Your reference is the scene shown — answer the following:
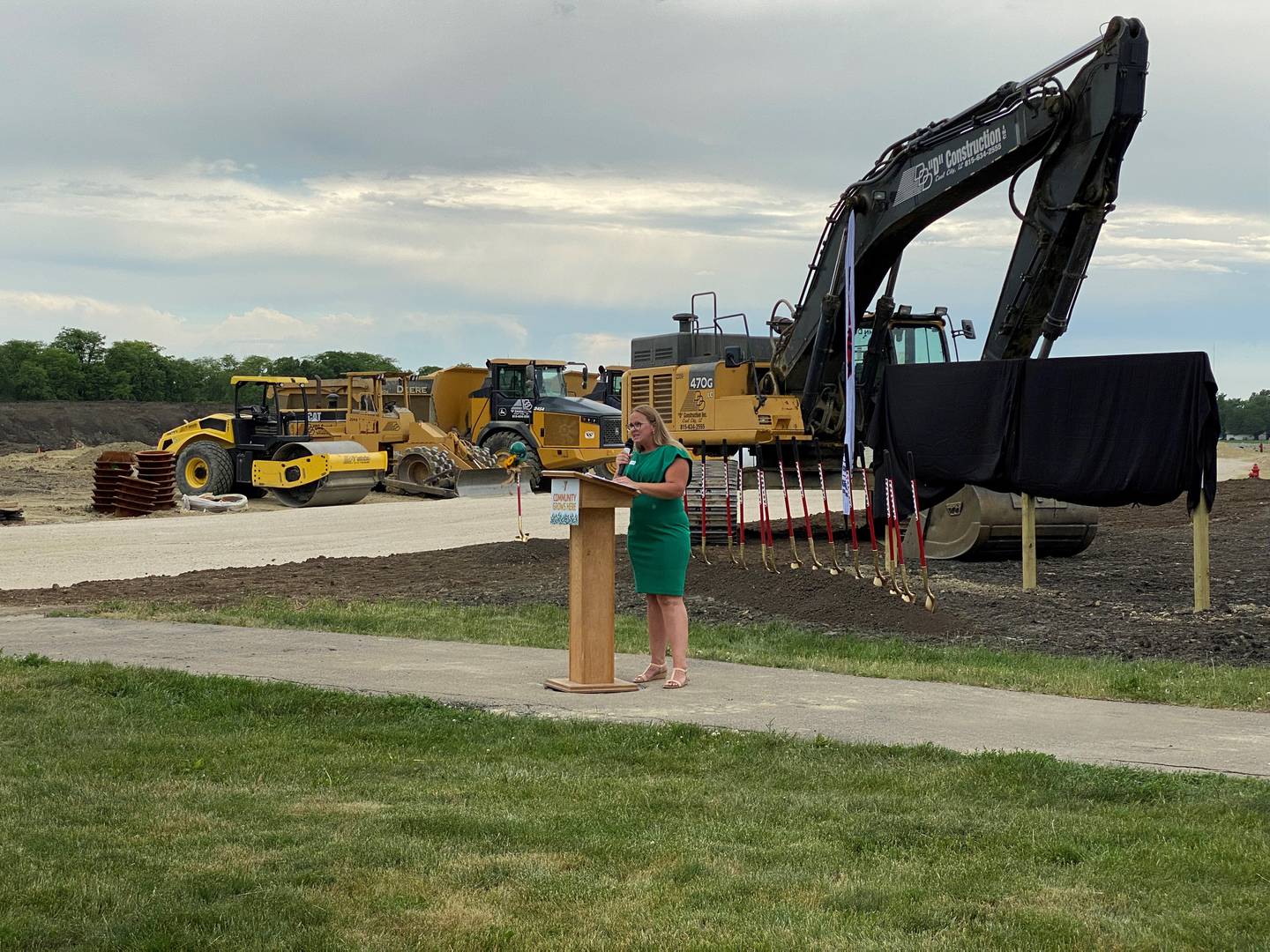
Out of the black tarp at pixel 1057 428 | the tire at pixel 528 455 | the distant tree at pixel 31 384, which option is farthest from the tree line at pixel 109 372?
the black tarp at pixel 1057 428

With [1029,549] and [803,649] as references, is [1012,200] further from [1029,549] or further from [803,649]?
[803,649]

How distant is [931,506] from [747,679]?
786cm

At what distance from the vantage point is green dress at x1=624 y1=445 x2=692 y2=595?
32.0 feet

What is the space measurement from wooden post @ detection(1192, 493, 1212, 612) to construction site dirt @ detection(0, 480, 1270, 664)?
0.18 m

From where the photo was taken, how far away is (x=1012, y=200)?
18.1m

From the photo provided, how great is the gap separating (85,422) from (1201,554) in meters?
77.6

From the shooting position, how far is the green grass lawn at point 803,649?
9898 millimetres

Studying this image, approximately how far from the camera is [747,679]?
10219 mm

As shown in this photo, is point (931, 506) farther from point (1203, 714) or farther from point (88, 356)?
point (88, 356)

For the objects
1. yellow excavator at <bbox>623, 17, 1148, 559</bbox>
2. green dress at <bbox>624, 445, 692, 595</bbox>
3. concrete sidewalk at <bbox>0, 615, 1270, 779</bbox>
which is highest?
yellow excavator at <bbox>623, 17, 1148, 559</bbox>

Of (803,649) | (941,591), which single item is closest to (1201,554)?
(941,591)

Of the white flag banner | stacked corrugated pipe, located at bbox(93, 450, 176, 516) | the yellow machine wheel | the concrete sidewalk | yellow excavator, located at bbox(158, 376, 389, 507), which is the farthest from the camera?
the yellow machine wheel

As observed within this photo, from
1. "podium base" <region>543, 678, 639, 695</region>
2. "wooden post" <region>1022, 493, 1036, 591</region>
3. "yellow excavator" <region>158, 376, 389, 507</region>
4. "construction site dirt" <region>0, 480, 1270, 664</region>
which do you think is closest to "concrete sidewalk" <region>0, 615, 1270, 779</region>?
"podium base" <region>543, 678, 639, 695</region>

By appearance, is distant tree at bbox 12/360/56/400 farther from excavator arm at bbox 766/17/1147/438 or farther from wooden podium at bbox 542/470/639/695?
wooden podium at bbox 542/470/639/695
